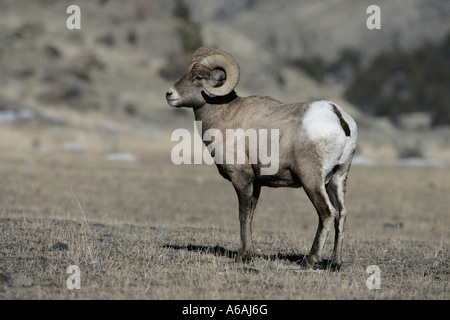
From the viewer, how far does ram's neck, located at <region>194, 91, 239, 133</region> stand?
32.5ft

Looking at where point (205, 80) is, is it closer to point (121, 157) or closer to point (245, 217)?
point (245, 217)

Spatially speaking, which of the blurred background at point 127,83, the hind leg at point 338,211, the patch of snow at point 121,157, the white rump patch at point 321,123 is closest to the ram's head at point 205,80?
the white rump patch at point 321,123

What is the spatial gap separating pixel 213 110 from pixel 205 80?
49 centimetres

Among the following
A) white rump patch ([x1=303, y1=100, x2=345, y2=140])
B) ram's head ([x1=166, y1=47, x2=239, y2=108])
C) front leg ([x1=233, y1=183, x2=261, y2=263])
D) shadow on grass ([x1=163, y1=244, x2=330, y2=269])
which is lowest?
shadow on grass ([x1=163, y1=244, x2=330, y2=269])

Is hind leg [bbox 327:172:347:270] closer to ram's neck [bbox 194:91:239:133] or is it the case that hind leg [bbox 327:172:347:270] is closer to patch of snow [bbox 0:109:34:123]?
ram's neck [bbox 194:91:239:133]

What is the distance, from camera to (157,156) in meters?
36.2

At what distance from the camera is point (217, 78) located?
9945 mm

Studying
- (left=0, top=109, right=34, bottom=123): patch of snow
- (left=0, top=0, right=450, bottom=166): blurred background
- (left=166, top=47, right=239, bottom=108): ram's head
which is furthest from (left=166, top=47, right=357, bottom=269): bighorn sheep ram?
(left=0, top=109, right=34, bottom=123): patch of snow

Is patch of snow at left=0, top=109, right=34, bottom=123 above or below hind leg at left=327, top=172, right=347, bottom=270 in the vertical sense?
above

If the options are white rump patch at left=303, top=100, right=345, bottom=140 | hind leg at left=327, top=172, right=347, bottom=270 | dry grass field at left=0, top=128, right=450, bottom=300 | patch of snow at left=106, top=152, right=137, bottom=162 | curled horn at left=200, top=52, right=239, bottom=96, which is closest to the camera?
dry grass field at left=0, top=128, right=450, bottom=300

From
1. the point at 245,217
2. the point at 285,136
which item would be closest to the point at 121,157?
the point at 245,217

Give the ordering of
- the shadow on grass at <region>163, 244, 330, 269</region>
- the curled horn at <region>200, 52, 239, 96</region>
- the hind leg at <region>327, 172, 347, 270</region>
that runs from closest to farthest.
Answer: the hind leg at <region>327, 172, 347, 270</region> < the curled horn at <region>200, 52, 239, 96</region> < the shadow on grass at <region>163, 244, 330, 269</region>

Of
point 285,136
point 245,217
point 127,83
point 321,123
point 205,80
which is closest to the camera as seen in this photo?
point 321,123

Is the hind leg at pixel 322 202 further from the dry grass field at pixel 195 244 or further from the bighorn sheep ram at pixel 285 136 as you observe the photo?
the dry grass field at pixel 195 244
